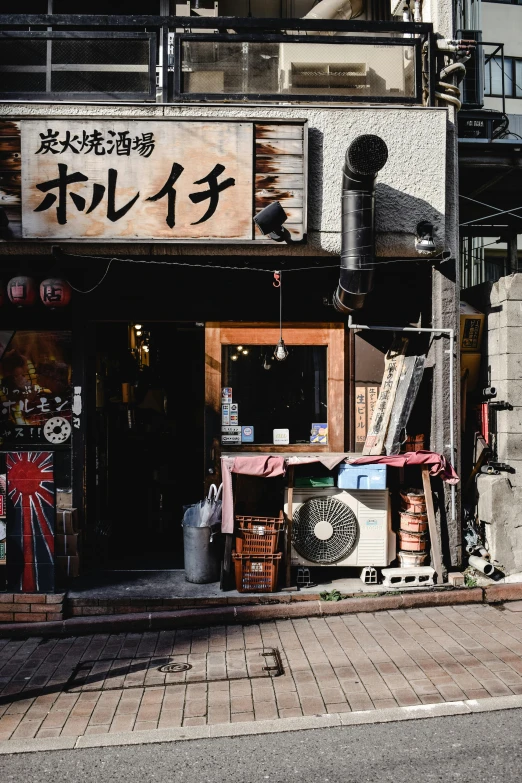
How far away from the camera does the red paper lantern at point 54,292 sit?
834 centimetres

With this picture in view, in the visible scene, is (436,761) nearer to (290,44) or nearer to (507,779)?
(507,779)

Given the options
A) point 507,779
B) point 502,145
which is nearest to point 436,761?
point 507,779

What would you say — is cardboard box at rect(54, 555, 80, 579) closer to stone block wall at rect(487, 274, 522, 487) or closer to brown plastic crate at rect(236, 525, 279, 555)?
brown plastic crate at rect(236, 525, 279, 555)

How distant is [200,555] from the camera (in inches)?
326

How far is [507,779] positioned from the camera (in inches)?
169

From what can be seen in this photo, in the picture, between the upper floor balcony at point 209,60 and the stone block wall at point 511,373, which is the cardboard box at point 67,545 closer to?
the upper floor balcony at point 209,60

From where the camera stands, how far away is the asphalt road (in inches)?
174

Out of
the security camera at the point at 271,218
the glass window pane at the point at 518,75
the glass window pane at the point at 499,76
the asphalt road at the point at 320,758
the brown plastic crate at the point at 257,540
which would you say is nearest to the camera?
the asphalt road at the point at 320,758

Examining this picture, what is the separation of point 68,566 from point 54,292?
141 inches

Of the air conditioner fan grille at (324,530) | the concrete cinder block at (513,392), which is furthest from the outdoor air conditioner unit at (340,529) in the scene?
the concrete cinder block at (513,392)

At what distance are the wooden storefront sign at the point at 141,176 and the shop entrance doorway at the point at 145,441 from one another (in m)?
1.79

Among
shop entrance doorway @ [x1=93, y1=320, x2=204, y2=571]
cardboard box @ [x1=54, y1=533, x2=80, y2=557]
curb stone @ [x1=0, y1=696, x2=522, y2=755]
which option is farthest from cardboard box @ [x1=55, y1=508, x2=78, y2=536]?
curb stone @ [x1=0, y1=696, x2=522, y2=755]

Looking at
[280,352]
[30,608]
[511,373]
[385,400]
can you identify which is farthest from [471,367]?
[30,608]

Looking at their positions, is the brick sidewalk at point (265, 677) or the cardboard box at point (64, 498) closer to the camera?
the brick sidewalk at point (265, 677)
